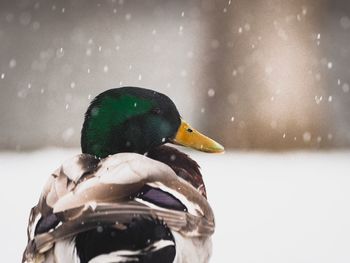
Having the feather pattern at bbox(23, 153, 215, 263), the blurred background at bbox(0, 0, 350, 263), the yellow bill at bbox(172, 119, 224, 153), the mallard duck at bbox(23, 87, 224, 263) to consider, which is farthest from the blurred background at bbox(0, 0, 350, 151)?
the feather pattern at bbox(23, 153, 215, 263)

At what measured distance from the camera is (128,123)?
2516mm

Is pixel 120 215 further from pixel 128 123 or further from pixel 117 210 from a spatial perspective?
pixel 128 123

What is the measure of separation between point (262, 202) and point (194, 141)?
4.48 ft

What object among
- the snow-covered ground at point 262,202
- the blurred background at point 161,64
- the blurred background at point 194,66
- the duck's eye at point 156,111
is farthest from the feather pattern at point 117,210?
the blurred background at point 161,64

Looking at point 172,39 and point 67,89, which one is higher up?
point 172,39

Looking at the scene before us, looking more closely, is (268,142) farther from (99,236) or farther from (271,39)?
(99,236)

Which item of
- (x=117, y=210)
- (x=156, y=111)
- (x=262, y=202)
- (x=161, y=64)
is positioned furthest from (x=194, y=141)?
(x=161, y=64)

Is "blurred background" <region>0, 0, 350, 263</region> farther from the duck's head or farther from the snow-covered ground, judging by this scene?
the duck's head

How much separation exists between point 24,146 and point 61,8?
105 cm

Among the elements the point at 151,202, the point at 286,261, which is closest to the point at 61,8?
the point at 286,261

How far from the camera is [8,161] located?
504 centimetres

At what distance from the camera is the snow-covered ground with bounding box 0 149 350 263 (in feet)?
10.1

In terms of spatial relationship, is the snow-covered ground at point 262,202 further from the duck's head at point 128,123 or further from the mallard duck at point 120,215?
the mallard duck at point 120,215

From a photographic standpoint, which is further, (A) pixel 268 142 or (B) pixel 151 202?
(A) pixel 268 142
